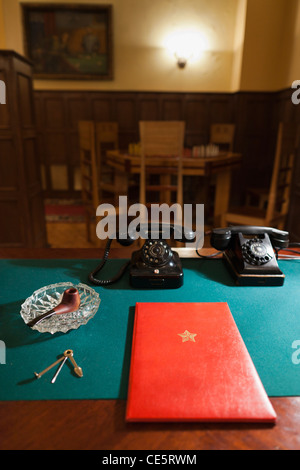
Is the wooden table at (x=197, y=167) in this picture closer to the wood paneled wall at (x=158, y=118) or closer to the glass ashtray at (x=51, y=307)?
the wood paneled wall at (x=158, y=118)

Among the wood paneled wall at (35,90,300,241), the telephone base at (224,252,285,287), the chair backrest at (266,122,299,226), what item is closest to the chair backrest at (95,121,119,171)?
the wood paneled wall at (35,90,300,241)

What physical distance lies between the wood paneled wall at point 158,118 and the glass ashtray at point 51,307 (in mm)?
4439

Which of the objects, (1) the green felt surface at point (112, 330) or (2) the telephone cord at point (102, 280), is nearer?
(1) the green felt surface at point (112, 330)

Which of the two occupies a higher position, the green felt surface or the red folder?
the red folder

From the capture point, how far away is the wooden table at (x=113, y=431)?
1.63ft

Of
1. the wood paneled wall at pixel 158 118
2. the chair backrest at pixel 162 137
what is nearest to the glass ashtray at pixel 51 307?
the chair backrest at pixel 162 137

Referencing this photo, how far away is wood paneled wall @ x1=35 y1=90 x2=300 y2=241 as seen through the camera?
4828 mm

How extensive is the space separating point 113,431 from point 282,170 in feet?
8.67

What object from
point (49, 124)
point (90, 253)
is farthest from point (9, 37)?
point (90, 253)

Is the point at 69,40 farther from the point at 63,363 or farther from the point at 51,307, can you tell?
the point at 63,363

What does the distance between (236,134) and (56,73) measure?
9.00 feet

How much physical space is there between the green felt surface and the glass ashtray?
0.02m

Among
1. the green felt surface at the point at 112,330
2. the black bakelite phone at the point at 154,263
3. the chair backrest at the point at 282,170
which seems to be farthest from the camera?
the chair backrest at the point at 282,170

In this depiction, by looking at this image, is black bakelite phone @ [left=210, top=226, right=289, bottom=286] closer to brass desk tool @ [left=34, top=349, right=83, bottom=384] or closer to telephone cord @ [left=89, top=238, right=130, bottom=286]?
telephone cord @ [left=89, top=238, right=130, bottom=286]
